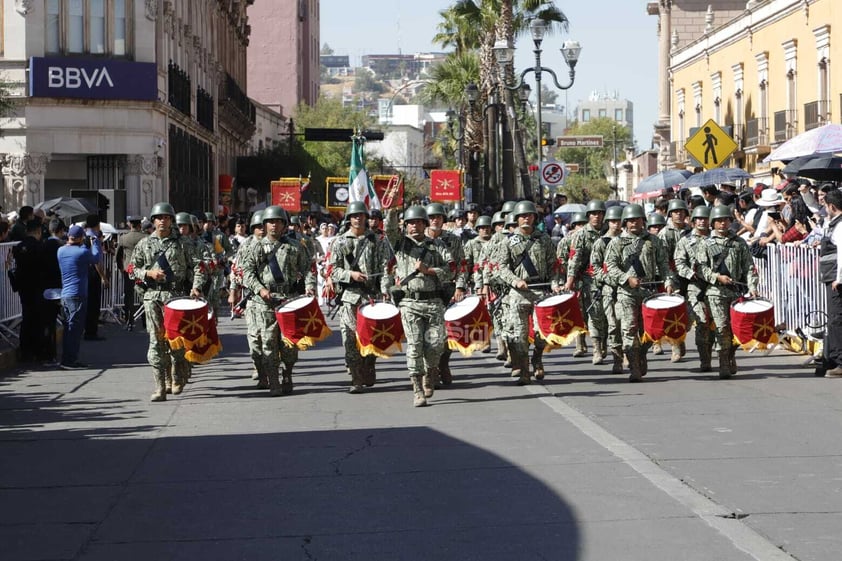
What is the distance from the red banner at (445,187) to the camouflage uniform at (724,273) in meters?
40.3

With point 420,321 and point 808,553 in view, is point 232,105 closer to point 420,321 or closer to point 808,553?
point 420,321

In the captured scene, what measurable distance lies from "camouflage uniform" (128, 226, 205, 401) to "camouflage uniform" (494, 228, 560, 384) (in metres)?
3.09

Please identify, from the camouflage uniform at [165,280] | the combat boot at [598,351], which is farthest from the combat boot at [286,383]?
the combat boot at [598,351]

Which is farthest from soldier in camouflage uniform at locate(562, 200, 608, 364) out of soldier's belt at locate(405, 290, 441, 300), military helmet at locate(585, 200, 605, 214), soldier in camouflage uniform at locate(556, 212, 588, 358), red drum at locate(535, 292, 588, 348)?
soldier's belt at locate(405, 290, 441, 300)

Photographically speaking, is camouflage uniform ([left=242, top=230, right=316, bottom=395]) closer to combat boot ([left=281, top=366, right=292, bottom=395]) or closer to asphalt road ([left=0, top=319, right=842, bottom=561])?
combat boot ([left=281, top=366, right=292, bottom=395])

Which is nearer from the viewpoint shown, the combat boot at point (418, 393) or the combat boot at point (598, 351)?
the combat boot at point (418, 393)

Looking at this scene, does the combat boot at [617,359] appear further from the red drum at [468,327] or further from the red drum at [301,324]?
the red drum at [301,324]

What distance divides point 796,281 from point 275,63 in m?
98.8

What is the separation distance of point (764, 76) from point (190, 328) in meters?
38.0

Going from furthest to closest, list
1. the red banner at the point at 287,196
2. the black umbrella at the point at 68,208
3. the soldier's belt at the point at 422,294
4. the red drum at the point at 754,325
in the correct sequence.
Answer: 1. the red banner at the point at 287,196
2. the black umbrella at the point at 68,208
3. the red drum at the point at 754,325
4. the soldier's belt at the point at 422,294

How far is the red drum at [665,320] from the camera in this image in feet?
49.5

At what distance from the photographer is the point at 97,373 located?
1770 cm

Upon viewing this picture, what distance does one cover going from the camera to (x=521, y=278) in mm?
15273

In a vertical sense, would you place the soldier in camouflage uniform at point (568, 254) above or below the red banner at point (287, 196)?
below
